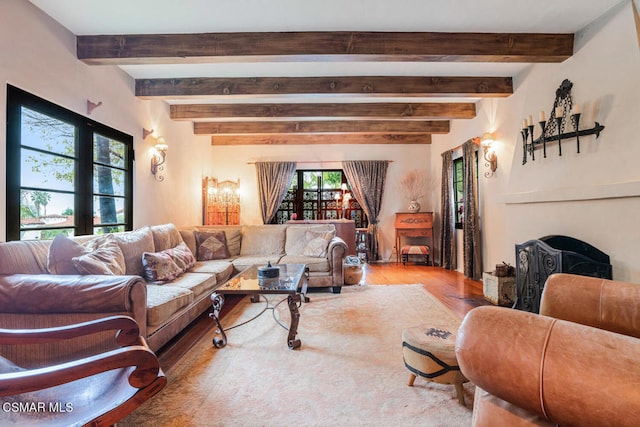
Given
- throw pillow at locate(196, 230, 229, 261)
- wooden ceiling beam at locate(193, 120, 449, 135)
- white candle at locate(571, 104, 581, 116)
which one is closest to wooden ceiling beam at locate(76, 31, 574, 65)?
white candle at locate(571, 104, 581, 116)

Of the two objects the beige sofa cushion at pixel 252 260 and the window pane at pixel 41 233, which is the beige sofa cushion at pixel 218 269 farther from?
the window pane at pixel 41 233

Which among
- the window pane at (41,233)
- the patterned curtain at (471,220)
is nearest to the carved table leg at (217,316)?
the window pane at (41,233)

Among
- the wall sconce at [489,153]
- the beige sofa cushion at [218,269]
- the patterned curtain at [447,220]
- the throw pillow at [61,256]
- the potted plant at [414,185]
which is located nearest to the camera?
the throw pillow at [61,256]

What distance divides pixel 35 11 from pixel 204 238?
2777 mm

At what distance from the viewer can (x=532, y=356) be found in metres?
0.61

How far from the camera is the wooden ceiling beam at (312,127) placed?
18.3ft

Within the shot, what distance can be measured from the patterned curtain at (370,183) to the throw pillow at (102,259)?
471cm

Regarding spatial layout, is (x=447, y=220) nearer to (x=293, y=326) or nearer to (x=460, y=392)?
(x=293, y=326)

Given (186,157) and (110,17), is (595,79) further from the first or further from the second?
(186,157)

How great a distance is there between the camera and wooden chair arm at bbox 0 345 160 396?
85 centimetres

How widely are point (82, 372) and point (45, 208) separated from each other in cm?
231

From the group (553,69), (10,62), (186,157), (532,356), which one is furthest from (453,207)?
(10,62)

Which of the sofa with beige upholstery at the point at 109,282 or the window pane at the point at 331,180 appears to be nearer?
the sofa with beige upholstery at the point at 109,282

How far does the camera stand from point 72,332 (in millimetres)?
1268
